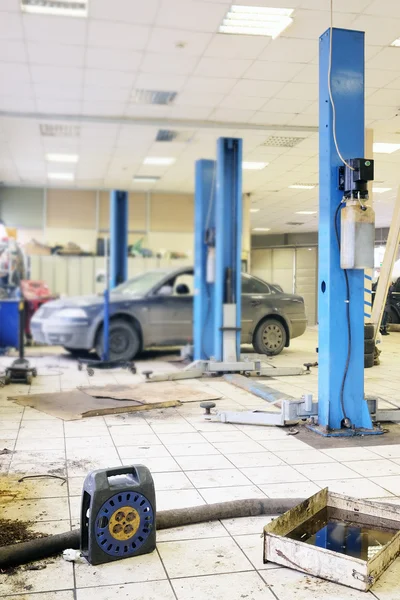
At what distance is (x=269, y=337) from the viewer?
9.06m

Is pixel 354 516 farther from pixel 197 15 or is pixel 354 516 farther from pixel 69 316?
pixel 69 316

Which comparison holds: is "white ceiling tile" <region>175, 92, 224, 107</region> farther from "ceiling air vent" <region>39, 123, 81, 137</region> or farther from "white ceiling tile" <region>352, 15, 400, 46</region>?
"white ceiling tile" <region>352, 15, 400, 46</region>

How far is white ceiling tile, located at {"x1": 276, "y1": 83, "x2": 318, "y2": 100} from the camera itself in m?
7.58

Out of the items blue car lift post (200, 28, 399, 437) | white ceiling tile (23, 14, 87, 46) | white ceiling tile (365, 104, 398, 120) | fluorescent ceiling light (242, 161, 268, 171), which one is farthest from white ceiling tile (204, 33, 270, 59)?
fluorescent ceiling light (242, 161, 268, 171)

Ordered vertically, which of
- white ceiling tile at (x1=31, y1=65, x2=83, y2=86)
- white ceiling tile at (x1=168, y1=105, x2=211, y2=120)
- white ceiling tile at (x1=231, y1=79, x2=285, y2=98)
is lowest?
white ceiling tile at (x1=231, y1=79, x2=285, y2=98)

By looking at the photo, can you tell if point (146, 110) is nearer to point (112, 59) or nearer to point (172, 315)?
point (112, 59)

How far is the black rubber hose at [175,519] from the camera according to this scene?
2.42 metres

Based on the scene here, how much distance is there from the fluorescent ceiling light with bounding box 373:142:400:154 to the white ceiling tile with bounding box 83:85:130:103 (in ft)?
14.4

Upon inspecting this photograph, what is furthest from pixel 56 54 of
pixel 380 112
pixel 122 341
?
pixel 380 112

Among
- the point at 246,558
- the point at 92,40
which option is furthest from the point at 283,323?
the point at 246,558

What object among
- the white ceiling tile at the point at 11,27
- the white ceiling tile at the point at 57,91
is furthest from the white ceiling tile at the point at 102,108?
the white ceiling tile at the point at 11,27

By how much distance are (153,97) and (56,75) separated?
141 centimetres

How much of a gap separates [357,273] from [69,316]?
510 centimetres

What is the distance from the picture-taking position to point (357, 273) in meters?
4.85
